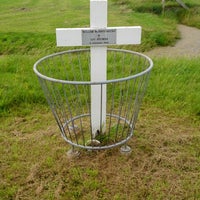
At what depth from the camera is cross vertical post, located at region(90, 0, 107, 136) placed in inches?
86.2

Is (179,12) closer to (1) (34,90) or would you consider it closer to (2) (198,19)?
(2) (198,19)

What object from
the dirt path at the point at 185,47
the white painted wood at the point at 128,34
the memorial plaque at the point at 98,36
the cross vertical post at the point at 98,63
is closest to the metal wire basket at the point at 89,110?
the cross vertical post at the point at 98,63

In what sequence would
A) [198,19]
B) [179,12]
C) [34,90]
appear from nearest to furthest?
[34,90], [198,19], [179,12]

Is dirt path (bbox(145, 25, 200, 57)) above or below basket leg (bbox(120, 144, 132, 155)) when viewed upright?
below

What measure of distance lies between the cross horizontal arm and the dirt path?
3.45 m

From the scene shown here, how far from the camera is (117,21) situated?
730cm

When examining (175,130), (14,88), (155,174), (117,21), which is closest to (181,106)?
(175,130)

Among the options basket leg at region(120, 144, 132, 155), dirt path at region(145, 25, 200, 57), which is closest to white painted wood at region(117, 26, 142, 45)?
basket leg at region(120, 144, 132, 155)

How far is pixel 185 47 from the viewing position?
21.2ft

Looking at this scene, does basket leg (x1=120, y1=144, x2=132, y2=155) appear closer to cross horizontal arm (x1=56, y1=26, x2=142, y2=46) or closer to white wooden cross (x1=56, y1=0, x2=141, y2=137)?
white wooden cross (x1=56, y1=0, x2=141, y2=137)

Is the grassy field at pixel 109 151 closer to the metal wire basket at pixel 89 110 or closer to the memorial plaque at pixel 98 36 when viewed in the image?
the metal wire basket at pixel 89 110

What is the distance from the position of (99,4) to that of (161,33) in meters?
4.78

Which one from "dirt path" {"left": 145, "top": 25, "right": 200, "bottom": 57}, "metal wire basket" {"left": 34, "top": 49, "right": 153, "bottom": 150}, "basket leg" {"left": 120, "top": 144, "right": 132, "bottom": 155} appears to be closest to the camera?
"metal wire basket" {"left": 34, "top": 49, "right": 153, "bottom": 150}

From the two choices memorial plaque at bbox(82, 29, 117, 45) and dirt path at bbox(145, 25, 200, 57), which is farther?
dirt path at bbox(145, 25, 200, 57)
